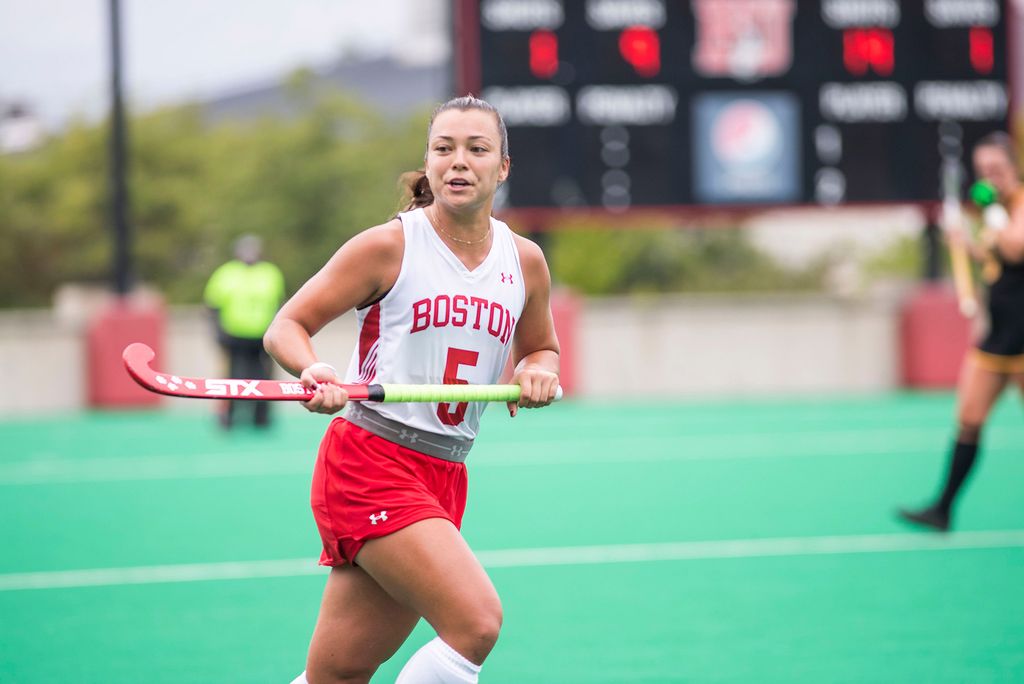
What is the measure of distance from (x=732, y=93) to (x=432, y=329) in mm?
12900

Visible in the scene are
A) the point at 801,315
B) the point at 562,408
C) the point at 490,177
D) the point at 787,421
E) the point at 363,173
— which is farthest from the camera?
the point at 363,173

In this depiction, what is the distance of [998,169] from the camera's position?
7.40 m

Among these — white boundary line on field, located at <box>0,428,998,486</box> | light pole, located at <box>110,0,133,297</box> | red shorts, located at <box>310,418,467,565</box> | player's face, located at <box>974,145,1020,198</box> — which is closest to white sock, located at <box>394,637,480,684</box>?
red shorts, located at <box>310,418,467,565</box>

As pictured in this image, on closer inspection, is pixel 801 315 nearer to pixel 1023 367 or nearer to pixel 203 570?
pixel 1023 367

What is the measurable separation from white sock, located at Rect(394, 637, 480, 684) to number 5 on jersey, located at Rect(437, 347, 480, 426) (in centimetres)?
62

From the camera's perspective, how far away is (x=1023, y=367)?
7.38 metres

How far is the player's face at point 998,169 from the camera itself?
7.35 metres

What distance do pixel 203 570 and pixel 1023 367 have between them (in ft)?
15.4

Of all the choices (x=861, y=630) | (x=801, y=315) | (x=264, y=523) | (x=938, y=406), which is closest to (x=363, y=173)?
(x=801, y=315)

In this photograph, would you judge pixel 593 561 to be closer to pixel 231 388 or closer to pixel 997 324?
pixel 997 324

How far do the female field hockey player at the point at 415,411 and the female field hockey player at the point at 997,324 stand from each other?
4505 mm

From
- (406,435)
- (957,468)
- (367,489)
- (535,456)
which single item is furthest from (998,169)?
(535,456)

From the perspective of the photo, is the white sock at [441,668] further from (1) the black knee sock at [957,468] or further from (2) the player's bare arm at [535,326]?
(1) the black knee sock at [957,468]

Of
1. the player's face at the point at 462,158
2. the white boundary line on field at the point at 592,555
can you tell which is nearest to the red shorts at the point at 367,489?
the player's face at the point at 462,158
